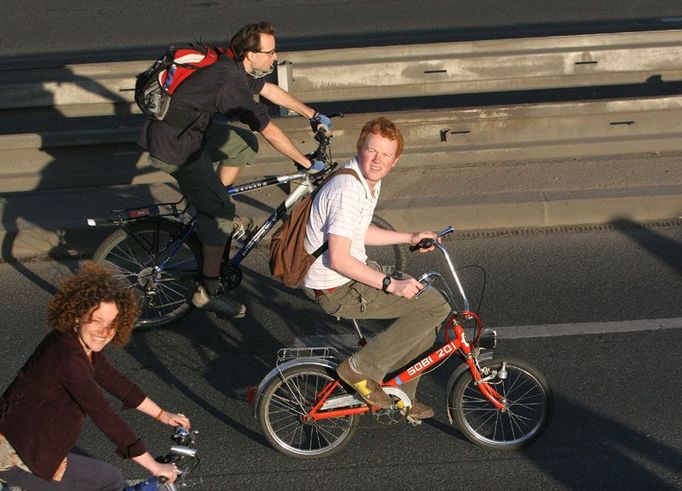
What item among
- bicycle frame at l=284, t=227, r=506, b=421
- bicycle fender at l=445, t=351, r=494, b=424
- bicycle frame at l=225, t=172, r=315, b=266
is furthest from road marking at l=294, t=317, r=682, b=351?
bicycle fender at l=445, t=351, r=494, b=424

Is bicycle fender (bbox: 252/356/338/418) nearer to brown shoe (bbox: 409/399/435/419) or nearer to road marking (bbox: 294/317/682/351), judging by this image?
brown shoe (bbox: 409/399/435/419)

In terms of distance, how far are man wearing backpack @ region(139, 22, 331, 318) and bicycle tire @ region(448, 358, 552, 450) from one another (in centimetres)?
206

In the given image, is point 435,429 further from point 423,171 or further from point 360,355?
point 423,171

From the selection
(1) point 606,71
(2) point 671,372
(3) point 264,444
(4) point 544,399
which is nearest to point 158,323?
(3) point 264,444

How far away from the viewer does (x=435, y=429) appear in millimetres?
5609

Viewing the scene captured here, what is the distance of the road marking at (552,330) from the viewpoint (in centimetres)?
652

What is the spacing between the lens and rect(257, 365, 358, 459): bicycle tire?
17.3ft

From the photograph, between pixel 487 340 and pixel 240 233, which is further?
pixel 240 233

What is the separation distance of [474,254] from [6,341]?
11.7ft

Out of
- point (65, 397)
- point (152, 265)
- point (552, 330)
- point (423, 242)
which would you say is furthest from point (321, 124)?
point (65, 397)

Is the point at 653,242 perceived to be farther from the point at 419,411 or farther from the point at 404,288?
the point at 404,288

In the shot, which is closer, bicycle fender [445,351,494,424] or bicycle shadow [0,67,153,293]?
bicycle fender [445,351,494,424]

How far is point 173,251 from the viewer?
6.86m

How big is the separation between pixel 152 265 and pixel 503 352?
2.51m
